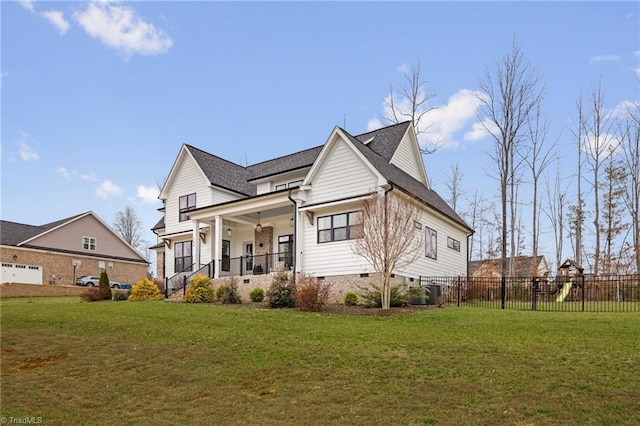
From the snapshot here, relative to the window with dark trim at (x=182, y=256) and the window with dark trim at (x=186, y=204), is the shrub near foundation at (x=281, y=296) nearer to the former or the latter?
the window with dark trim at (x=182, y=256)

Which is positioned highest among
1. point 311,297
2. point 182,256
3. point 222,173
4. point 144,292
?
point 222,173

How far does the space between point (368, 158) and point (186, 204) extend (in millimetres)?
12879

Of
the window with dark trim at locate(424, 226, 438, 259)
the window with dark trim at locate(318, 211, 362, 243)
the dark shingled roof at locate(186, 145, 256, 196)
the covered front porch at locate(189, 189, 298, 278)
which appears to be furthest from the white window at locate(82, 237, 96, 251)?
the window with dark trim at locate(424, 226, 438, 259)

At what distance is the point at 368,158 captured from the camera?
70.1ft

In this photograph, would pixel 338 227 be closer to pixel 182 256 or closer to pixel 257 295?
pixel 257 295

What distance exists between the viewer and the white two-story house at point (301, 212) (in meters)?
21.6

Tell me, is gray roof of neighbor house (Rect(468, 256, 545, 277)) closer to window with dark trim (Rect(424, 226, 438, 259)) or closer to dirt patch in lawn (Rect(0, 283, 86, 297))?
window with dark trim (Rect(424, 226, 438, 259))

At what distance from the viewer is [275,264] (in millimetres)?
25469

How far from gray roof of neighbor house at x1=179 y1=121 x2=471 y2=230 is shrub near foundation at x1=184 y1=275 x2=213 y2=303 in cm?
703

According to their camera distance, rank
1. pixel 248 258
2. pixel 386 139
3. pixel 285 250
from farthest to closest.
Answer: pixel 248 258 → pixel 386 139 → pixel 285 250

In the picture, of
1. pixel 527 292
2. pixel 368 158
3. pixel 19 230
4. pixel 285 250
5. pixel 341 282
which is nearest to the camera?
pixel 341 282

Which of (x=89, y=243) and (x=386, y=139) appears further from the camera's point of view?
(x=89, y=243)

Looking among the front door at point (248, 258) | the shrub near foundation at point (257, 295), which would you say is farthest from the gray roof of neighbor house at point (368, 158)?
the shrub near foundation at point (257, 295)

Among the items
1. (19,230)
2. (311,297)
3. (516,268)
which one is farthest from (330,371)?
(19,230)
